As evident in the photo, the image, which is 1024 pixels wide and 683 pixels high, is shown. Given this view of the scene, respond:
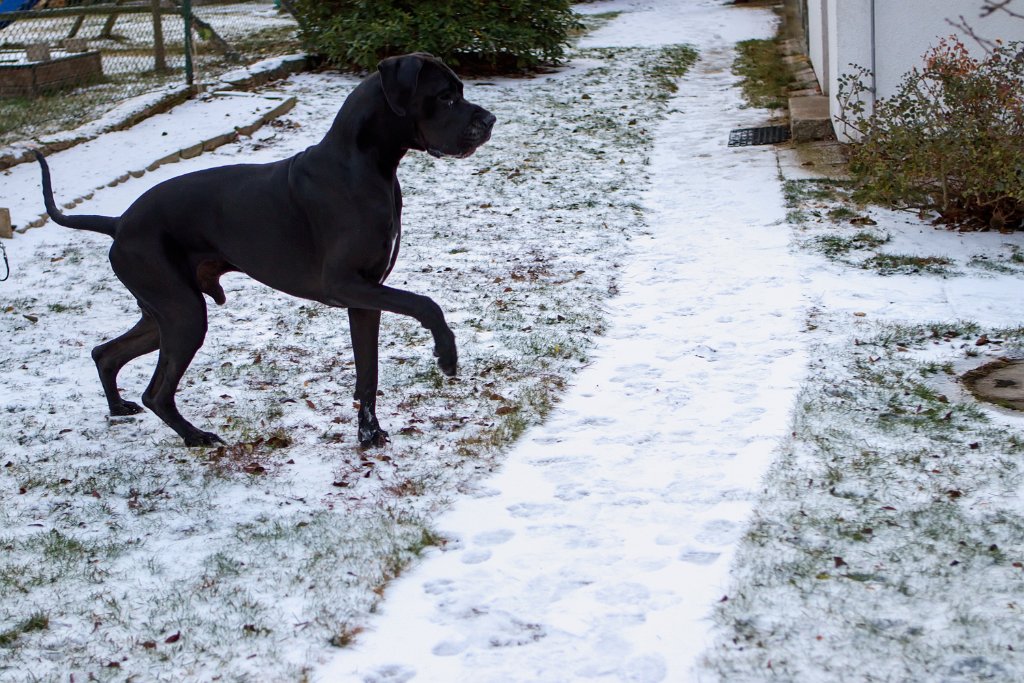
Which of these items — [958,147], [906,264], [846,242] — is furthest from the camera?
[846,242]

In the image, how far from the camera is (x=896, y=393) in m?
5.02

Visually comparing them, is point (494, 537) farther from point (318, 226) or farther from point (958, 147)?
point (958, 147)

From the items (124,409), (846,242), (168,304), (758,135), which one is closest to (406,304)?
(168,304)

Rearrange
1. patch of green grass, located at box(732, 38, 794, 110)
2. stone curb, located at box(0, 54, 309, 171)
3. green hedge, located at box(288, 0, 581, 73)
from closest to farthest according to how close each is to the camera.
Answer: stone curb, located at box(0, 54, 309, 171), patch of green grass, located at box(732, 38, 794, 110), green hedge, located at box(288, 0, 581, 73)

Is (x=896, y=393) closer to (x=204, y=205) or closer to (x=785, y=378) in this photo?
(x=785, y=378)

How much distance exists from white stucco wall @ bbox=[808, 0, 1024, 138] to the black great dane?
18.2ft

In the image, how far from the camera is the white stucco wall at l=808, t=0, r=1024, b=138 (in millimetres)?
8203

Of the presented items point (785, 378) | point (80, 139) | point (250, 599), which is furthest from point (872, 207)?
point (80, 139)

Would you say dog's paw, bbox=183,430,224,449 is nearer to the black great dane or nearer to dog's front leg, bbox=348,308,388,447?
the black great dane

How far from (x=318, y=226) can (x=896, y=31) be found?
6174 mm

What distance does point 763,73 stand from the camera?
13578mm

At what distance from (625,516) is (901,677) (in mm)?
1296

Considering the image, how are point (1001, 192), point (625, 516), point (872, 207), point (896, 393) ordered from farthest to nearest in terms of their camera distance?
1. point (872, 207)
2. point (1001, 192)
3. point (896, 393)
4. point (625, 516)

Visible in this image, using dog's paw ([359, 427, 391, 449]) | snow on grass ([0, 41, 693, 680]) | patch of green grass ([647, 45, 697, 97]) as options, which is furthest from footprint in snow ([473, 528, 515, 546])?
patch of green grass ([647, 45, 697, 97])
